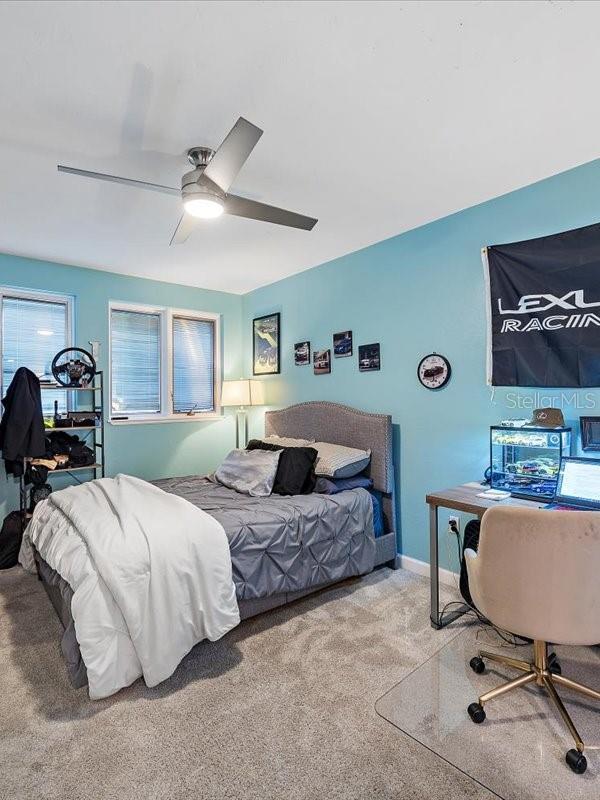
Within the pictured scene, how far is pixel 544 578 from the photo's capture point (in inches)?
64.4

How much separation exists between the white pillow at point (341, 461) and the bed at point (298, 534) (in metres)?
0.11

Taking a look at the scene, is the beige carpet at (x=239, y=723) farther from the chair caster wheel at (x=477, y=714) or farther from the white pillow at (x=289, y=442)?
the white pillow at (x=289, y=442)

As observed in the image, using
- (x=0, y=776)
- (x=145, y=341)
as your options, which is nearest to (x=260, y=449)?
(x=145, y=341)

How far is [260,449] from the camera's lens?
147 inches

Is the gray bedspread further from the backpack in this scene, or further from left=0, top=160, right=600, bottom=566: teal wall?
the backpack

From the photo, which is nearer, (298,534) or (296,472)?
(298,534)

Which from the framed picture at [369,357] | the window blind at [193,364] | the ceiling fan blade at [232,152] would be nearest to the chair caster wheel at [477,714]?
the framed picture at [369,357]

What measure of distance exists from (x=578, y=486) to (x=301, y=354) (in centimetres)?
273

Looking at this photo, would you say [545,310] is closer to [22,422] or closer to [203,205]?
[203,205]

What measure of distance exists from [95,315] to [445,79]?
11.9 ft

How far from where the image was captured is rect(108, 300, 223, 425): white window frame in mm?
4418

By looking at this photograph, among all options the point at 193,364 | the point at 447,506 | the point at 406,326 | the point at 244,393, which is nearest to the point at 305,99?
the point at 406,326

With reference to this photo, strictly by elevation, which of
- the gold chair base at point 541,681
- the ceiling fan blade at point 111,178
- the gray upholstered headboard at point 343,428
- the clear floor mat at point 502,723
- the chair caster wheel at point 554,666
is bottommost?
the clear floor mat at point 502,723

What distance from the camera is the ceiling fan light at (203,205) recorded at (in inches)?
82.3
